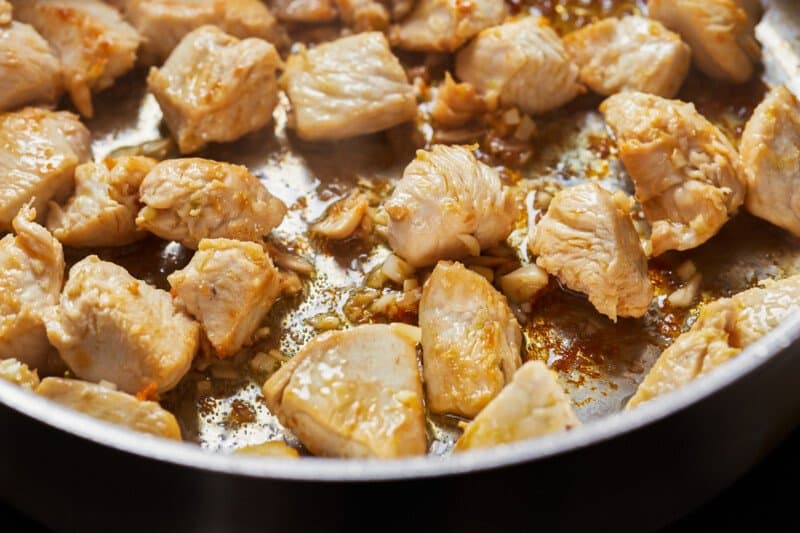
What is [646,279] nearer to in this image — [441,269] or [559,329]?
[559,329]

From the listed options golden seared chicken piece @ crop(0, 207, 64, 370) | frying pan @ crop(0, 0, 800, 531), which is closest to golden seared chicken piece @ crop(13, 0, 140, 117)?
golden seared chicken piece @ crop(0, 207, 64, 370)

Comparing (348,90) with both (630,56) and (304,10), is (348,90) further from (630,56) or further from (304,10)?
(630,56)

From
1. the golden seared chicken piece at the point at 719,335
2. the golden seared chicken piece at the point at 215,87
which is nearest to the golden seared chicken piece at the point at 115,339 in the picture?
the golden seared chicken piece at the point at 215,87

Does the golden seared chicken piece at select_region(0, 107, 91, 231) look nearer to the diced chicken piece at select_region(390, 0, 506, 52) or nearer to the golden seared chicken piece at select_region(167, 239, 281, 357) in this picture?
the golden seared chicken piece at select_region(167, 239, 281, 357)

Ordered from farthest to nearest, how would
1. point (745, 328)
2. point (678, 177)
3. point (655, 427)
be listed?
1. point (678, 177)
2. point (745, 328)
3. point (655, 427)

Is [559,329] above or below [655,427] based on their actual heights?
below

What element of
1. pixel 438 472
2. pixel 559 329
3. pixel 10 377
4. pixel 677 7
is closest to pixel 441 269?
pixel 559 329

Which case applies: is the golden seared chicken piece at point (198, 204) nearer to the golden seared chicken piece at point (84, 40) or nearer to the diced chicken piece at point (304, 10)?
the golden seared chicken piece at point (84, 40)
